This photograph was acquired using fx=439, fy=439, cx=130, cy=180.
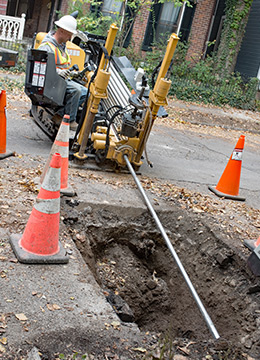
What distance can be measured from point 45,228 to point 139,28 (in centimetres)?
1588

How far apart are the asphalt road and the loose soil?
875 mm

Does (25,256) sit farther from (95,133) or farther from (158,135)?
(158,135)

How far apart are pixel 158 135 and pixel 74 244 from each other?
6380mm

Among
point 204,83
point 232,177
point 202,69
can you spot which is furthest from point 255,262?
point 202,69

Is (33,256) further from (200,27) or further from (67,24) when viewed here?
(200,27)

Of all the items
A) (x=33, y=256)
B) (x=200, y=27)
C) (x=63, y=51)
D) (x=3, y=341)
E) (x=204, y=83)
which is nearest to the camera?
(x=3, y=341)

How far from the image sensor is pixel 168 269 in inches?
199

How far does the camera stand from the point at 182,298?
15.4 ft

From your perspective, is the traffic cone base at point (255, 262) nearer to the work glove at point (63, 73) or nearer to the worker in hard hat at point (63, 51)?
the worker in hard hat at point (63, 51)

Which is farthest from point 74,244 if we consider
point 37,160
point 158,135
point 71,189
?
point 158,135

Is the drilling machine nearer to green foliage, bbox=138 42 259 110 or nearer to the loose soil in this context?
the loose soil

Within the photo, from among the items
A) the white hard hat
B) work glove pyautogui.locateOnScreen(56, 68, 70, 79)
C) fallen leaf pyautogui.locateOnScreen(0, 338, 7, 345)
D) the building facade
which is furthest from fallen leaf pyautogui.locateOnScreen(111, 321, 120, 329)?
the building facade

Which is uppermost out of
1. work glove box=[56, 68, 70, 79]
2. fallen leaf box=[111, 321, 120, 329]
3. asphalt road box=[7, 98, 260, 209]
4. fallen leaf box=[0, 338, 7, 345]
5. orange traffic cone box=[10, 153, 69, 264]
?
work glove box=[56, 68, 70, 79]

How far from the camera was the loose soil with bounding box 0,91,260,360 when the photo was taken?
4.19 m
